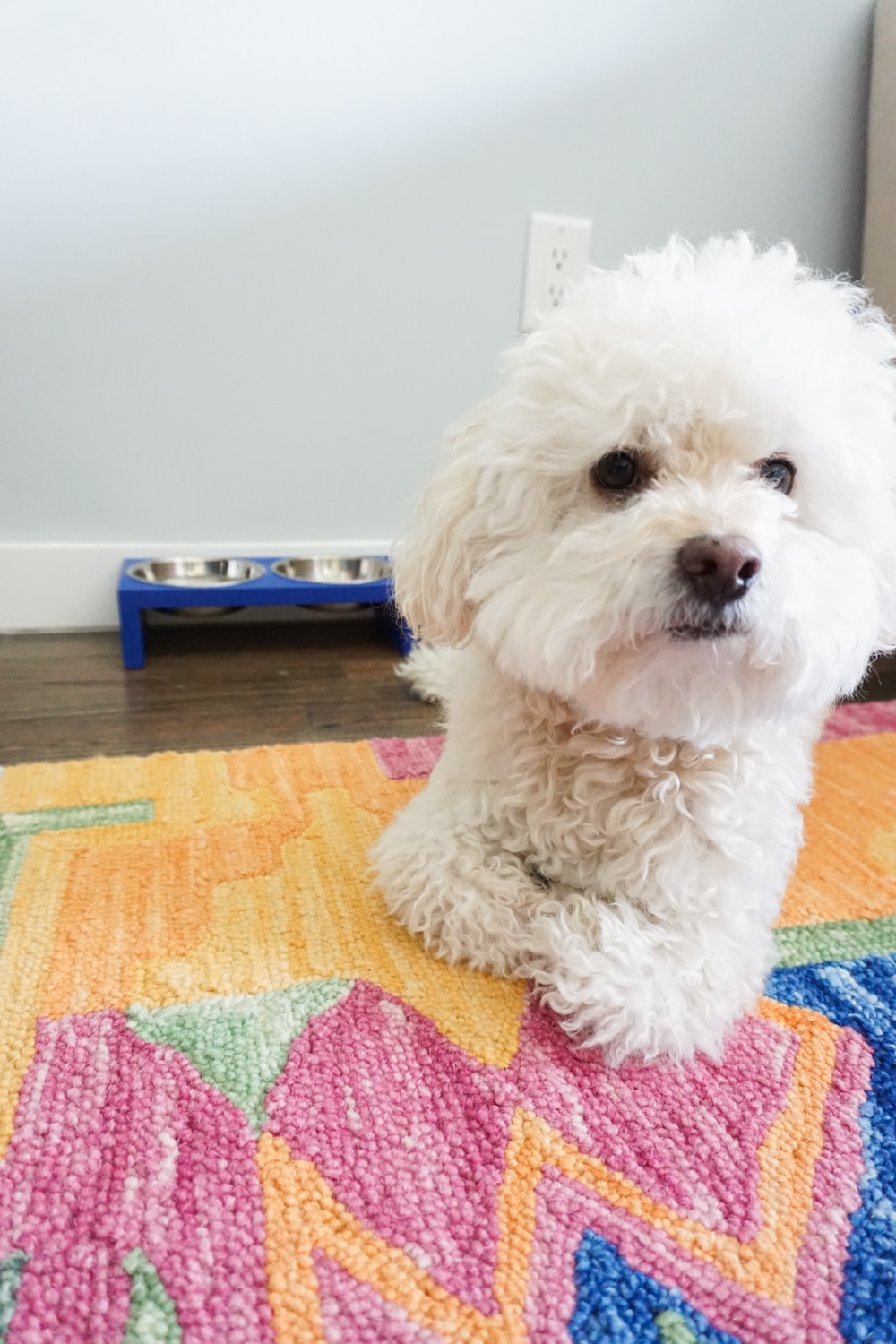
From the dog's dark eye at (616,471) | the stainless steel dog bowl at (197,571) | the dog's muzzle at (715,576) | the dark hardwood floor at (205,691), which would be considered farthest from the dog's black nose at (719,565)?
the stainless steel dog bowl at (197,571)

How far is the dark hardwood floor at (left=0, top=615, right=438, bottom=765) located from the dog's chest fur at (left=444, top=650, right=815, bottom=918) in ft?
1.81

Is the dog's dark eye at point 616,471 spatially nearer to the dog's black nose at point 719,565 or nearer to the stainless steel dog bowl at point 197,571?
the dog's black nose at point 719,565

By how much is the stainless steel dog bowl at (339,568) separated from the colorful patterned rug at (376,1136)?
95 centimetres

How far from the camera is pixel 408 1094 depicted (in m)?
0.63

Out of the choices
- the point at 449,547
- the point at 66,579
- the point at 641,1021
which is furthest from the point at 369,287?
the point at 641,1021

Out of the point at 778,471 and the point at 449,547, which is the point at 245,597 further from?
the point at 778,471

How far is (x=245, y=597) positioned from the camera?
161 centimetres

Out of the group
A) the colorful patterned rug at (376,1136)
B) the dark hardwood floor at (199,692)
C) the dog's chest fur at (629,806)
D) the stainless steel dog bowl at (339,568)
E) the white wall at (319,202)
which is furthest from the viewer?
the stainless steel dog bowl at (339,568)

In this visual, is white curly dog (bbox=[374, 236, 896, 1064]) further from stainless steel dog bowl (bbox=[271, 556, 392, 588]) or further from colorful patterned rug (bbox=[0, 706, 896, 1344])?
stainless steel dog bowl (bbox=[271, 556, 392, 588])

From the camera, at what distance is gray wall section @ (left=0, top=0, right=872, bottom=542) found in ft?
5.23

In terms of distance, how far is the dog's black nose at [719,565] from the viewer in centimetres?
58

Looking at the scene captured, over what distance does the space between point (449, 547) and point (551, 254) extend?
1.29 metres

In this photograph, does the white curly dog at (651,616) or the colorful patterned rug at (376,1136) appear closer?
the colorful patterned rug at (376,1136)

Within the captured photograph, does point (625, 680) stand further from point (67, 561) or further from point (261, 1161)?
point (67, 561)
